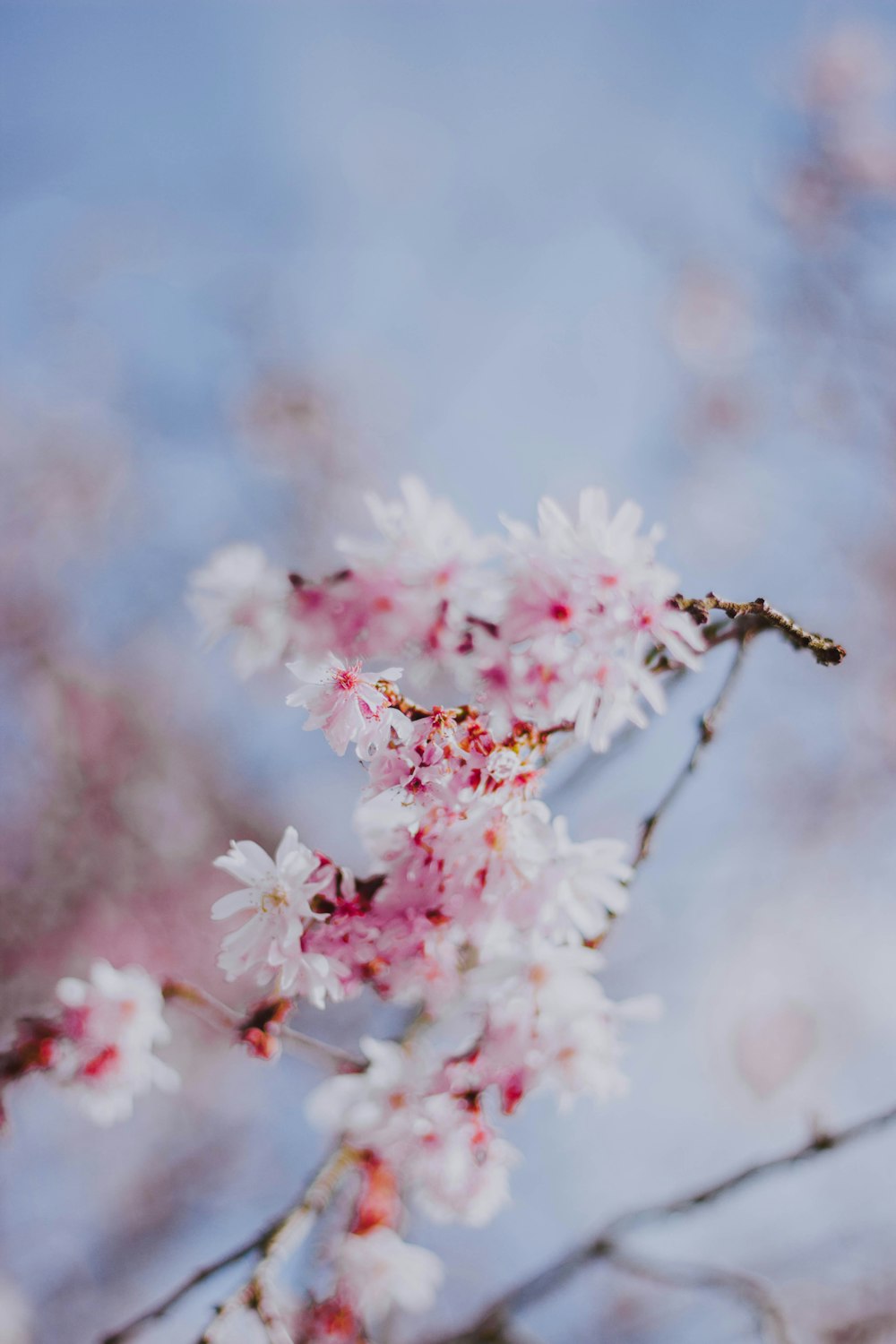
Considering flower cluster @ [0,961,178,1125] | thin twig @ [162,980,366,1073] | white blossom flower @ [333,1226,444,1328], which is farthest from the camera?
white blossom flower @ [333,1226,444,1328]

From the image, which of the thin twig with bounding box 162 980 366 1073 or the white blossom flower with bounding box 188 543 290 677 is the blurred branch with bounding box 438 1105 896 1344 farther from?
the white blossom flower with bounding box 188 543 290 677

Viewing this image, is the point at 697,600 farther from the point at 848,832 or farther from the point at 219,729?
the point at 848,832

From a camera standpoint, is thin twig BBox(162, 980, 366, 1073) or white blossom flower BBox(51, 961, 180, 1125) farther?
white blossom flower BBox(51, 961, 180, 1125)

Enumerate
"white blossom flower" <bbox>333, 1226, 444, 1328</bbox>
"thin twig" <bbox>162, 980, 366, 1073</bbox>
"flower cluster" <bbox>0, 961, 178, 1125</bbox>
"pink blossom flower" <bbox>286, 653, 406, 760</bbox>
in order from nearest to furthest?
"pink blossom flower" <bbox>286, 653, 406, 760</bbox> → "thin twig" <bbox>162, 980, 366, 1073</bbox> → "flower cluster" <bbox>0, 961, 178, 1125</bbox> → "white blossom flower" <bbox>333, 1226, 444, 1328</bbox>

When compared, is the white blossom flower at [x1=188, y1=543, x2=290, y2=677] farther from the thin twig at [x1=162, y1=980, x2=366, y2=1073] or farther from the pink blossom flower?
the thin twig at [x1=162, y1=980, x2=366, y2=1073]

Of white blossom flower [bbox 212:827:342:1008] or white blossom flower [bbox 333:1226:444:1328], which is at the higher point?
white blossom flower [bbox 212:827:342:1008]

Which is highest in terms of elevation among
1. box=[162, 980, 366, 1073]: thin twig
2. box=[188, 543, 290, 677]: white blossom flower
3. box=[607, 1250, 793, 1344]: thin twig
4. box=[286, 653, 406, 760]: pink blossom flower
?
box=[188, 543, 290, 677]: white blossom flower

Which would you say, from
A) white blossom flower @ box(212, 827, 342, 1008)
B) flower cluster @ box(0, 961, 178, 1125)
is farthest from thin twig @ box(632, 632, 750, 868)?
flower cluster @ box(0, 961, 178, 1125)

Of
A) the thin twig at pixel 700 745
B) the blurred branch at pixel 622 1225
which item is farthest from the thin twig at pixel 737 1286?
the thin twig at pixel 700 745

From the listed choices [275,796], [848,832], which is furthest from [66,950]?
[848,832]
